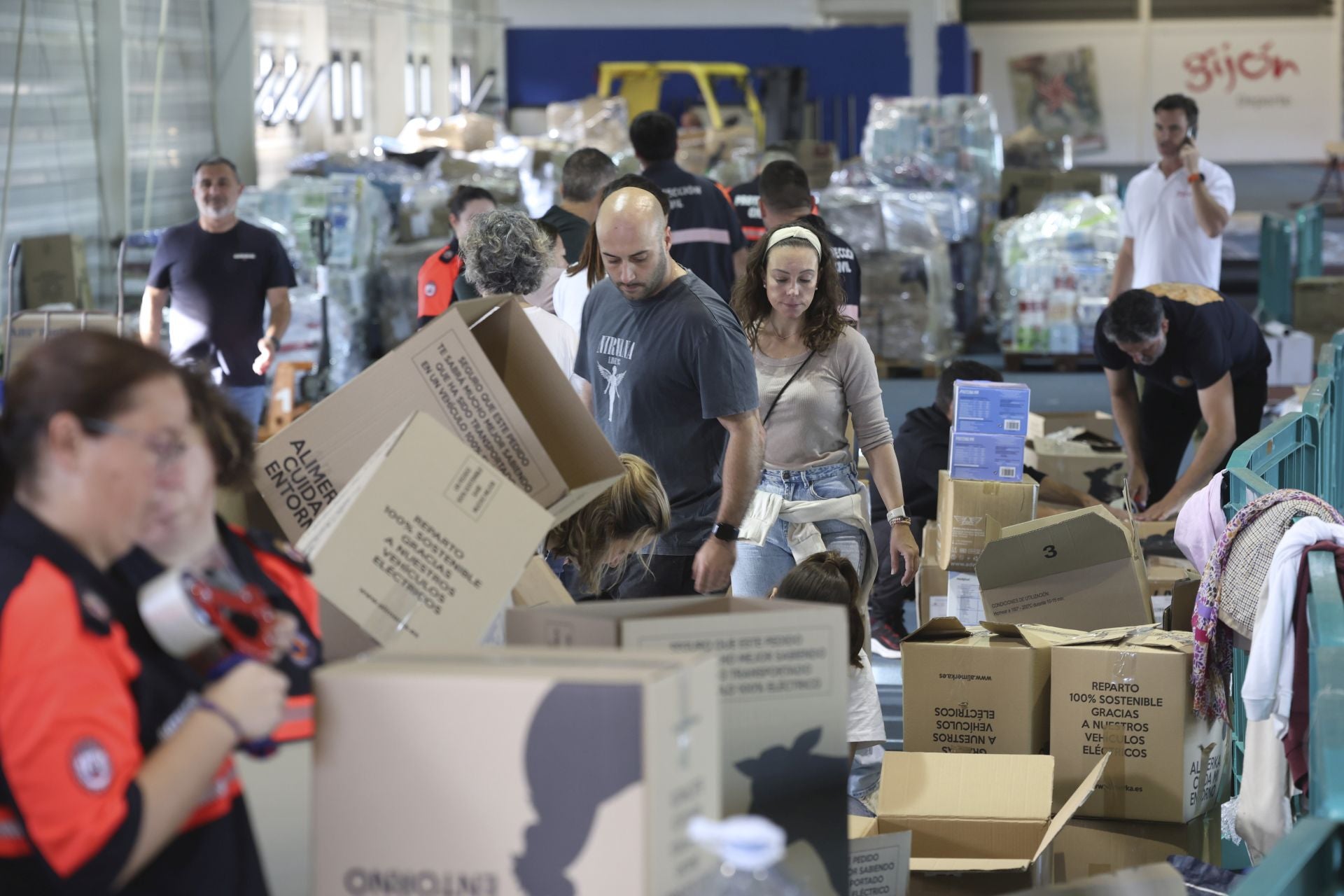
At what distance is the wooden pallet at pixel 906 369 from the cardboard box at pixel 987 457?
18.8ft

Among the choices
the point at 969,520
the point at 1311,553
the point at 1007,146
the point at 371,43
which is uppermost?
the point at 371,43

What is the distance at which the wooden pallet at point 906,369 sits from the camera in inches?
414

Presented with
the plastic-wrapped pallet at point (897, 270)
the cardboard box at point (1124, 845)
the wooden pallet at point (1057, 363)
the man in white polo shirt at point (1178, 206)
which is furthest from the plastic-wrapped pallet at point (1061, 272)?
the cardboard box at point (1124, 845)

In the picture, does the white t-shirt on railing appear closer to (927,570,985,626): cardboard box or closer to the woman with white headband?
(927,570,985,626): cardboard box

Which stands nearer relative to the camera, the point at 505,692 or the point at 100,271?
the point at 505,692

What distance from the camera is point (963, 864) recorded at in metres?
2.87

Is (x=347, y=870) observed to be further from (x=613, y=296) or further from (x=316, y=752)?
(x=613, y=296)

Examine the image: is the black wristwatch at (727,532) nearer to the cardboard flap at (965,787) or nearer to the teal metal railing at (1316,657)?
the cardboard flap at (965,787)

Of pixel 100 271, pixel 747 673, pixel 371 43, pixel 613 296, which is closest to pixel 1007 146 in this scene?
pixel 371 43

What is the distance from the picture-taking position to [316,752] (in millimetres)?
1551

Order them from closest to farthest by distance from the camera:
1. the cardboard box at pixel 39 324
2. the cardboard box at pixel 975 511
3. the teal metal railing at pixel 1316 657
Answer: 1. the teal metal railing at pixel 1316 657
2. the cardboard box at pixel 975 511
3. the cardboard box at pixel 39 324

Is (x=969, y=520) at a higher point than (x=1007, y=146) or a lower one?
lower

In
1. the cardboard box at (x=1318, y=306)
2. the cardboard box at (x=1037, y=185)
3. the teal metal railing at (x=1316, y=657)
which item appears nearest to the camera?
the teal metal railing at (x=1316, y=657)

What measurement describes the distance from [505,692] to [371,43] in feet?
53.9
